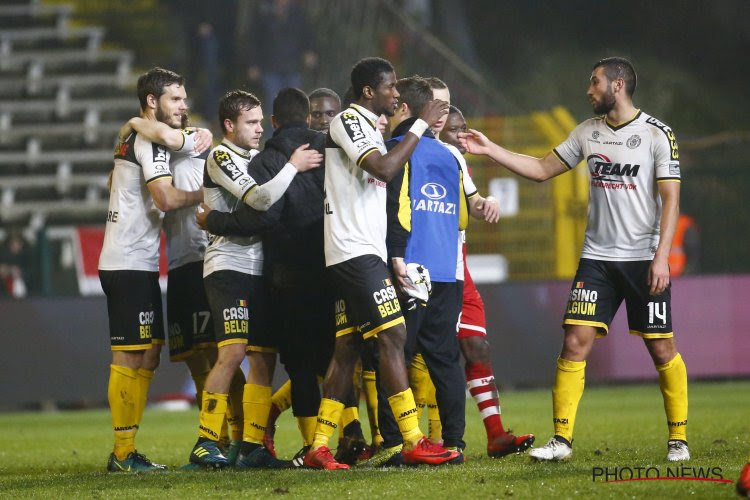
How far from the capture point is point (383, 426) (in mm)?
7074

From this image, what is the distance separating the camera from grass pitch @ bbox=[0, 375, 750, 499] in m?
5.73

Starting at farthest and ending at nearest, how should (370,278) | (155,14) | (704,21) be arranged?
(704,21), (155,14), (370,278)

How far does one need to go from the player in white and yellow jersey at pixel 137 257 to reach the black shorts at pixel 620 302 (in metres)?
2.44

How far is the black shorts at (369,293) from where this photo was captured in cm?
661

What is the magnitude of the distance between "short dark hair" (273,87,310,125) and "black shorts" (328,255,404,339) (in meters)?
1.19

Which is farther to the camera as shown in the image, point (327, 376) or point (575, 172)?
point (575, 172)

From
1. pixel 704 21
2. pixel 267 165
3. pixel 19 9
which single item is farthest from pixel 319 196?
pixel 704 21

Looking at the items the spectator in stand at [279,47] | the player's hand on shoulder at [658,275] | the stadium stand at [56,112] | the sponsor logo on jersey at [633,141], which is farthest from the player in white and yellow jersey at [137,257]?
the stadium stand at [56,112]

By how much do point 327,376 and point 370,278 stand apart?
0.72 meters

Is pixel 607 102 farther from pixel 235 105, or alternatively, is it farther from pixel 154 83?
pixel 154 83

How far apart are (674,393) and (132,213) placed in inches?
139

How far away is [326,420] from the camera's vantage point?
6773 mm

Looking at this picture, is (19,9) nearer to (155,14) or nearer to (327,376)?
(155,14)

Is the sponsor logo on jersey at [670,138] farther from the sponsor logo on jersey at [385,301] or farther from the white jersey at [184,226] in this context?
the white jersey at [184,226]
